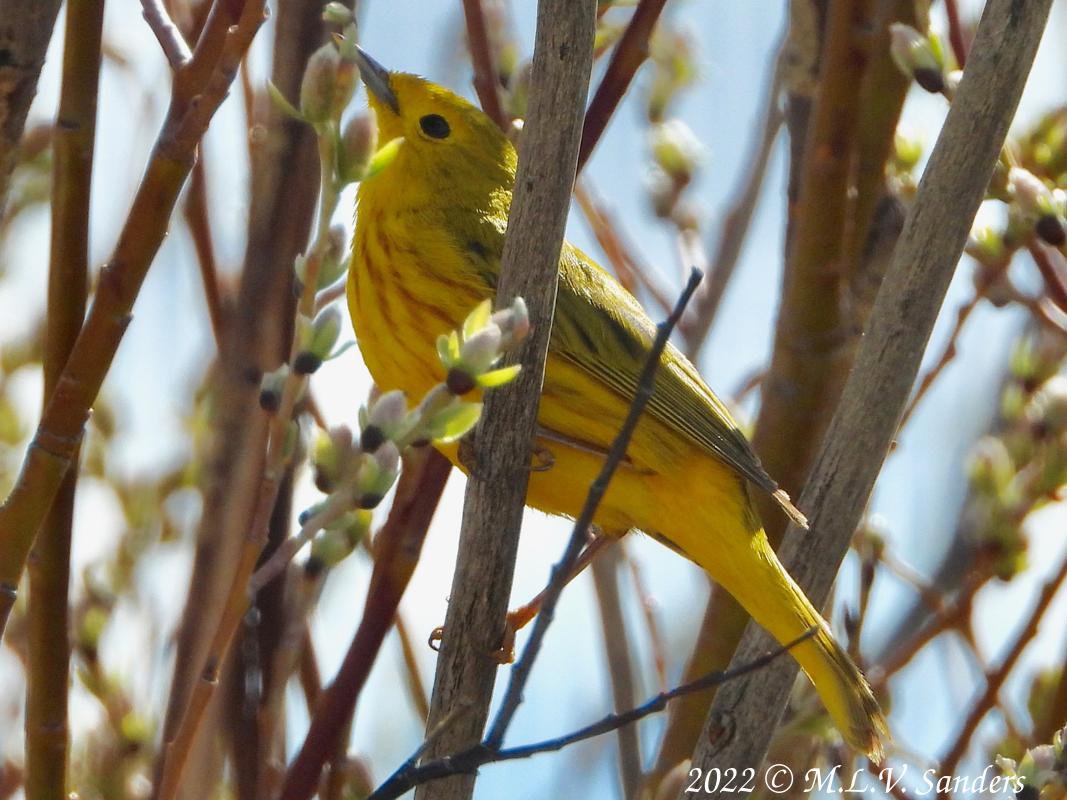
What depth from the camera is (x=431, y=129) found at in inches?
123

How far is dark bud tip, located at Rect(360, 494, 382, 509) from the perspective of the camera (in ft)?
4.54

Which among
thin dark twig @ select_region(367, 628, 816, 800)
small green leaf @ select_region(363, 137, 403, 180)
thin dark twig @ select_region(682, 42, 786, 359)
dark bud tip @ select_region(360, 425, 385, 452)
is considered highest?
thin dark twig @ select_region(682, 42, 786, 359)

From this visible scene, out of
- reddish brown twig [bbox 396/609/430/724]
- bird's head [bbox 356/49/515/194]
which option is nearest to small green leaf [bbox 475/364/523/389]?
reddish brown twig [bbox 396/609/430/724]

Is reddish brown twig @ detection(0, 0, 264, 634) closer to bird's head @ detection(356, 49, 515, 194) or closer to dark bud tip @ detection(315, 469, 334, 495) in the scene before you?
dark bud tip @ detection(315, 469, 334, 495)

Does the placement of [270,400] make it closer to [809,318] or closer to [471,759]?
[471,759]

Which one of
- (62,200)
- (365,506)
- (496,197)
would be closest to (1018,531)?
(496,197)

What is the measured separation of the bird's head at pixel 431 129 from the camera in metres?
3.06

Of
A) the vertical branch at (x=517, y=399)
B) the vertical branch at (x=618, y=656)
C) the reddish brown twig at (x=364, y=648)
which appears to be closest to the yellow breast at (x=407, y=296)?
the reddish brown twig at (x=364, y=648)

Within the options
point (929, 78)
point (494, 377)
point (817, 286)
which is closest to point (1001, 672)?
point (817, 286)

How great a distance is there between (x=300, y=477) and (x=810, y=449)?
43.4 inches

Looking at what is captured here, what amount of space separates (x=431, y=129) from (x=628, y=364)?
31.0 inches

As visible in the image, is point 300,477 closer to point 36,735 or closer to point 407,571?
point 407,571

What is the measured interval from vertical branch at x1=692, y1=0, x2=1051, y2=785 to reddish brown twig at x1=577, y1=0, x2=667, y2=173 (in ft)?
1.65

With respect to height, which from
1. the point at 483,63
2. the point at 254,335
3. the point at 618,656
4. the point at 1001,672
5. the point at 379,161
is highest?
the point at 483,63
